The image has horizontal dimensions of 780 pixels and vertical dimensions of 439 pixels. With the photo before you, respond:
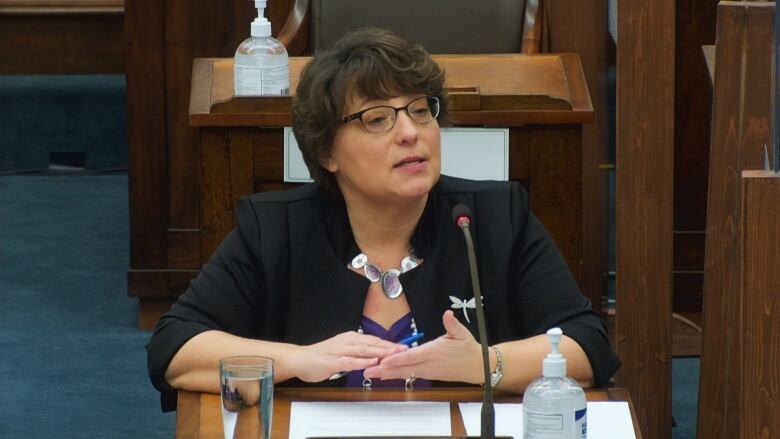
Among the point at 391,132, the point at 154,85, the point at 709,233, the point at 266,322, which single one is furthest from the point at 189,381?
the point at 154,85

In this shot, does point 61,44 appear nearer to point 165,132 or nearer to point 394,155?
point 165,132

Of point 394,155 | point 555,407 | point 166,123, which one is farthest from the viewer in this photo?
point 166,123

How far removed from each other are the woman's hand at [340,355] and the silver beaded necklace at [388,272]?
249 mm

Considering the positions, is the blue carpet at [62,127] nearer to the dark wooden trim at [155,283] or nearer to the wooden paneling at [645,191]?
the dark wooden trim at [155,283]

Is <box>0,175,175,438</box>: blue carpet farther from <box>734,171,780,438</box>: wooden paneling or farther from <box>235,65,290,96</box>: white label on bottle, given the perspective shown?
<box>734,171,780,438</box>: wooden paneling

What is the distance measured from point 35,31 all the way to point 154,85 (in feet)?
7.70

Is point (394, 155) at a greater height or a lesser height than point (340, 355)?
greater

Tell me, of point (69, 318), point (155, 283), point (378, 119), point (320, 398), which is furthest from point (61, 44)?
point (320, 398)

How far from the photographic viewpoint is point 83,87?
6.62 m

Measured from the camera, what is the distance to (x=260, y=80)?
315 centimetres

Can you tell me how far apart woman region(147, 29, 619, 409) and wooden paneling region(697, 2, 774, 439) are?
0.37 meters

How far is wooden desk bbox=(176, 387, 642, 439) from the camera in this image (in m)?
2.15

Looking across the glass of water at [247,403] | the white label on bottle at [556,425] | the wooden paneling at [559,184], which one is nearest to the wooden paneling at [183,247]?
the wooden paneling at [559,184]

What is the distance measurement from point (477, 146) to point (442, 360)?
966mm
